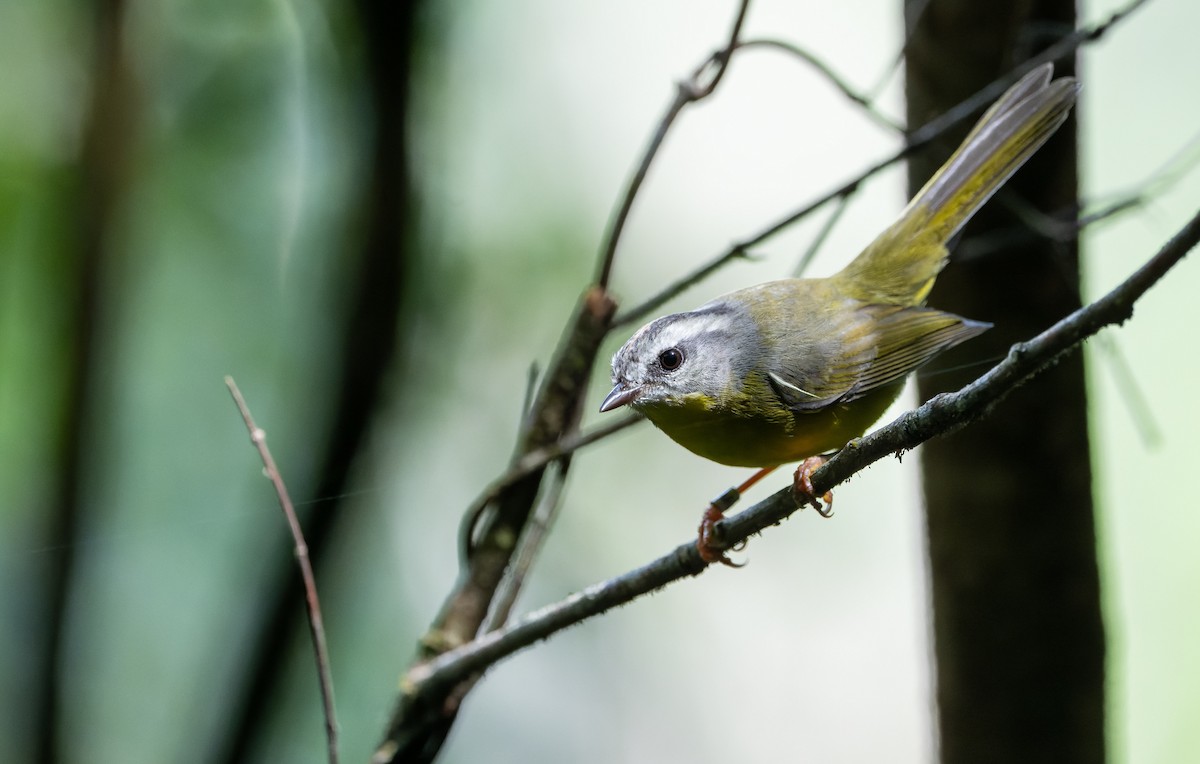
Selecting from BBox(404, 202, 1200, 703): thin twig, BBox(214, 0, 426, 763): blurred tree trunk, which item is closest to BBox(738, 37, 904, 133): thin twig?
BBox(214, 0, 426, 763): blurred tree trunk

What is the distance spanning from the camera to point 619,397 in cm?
167

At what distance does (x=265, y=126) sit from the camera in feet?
9.16

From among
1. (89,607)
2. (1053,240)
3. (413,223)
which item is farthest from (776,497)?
(89,607)

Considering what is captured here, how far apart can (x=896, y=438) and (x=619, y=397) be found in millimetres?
686

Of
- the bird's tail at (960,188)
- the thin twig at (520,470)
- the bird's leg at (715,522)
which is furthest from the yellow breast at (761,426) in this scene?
the thin twig at (520,470)

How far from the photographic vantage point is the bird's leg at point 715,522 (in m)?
1.39

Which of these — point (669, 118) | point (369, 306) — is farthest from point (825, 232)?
point (369, 306)

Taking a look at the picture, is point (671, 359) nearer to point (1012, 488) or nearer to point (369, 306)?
point (1012, 488)

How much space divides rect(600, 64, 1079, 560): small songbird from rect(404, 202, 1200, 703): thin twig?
288mm

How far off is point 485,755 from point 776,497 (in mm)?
2305

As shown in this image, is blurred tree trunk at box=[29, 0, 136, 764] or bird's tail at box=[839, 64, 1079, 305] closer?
bird's tail at box=[839, 64, 1079, 305]

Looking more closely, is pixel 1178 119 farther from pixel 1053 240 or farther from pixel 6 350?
pixel 6 350

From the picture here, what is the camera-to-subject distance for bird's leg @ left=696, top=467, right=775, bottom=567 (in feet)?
4.56

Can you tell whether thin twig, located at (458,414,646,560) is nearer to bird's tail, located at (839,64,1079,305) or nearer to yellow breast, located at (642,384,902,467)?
yellow breast, located at (642,384,902,467)
